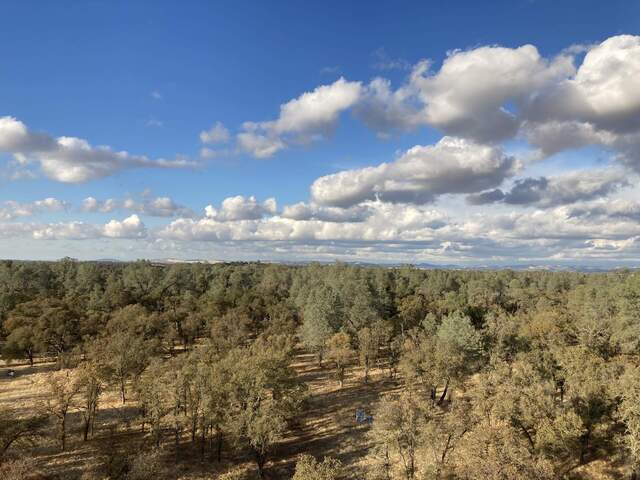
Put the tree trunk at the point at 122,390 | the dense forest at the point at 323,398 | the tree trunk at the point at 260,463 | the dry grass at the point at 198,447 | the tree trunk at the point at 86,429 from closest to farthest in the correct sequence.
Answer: the dense forest at the point at 323,398
the tree trunk at the point at 260,463
the dry grass at the point at 198,447
the tree trunk at the point at 86,429
the tree trunk at the point at 122,390

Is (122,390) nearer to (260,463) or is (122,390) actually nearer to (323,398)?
(260,463)

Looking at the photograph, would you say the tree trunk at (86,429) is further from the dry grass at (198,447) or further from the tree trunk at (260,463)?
the tree trunk at (260,463)

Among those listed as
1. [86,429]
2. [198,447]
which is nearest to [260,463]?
[198,447]

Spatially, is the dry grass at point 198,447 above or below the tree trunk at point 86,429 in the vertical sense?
below

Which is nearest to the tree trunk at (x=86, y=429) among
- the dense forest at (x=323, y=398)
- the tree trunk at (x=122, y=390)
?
the dense forest at (x=323, y=398)

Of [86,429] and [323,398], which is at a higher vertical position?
[86,429]

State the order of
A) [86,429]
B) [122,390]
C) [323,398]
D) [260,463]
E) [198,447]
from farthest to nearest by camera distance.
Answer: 1. [323,398]
2. [122,390]
3. [198,447]
4. [86,429]
5. [260,463]

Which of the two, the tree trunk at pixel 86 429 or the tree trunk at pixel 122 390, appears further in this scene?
the tree trunk at pixel 122 390

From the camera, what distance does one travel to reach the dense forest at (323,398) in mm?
32562

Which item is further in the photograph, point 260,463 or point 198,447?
point 198,447

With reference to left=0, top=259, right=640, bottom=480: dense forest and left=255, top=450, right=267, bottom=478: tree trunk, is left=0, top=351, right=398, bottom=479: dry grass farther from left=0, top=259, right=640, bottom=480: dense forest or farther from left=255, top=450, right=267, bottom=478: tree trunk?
left=255, top=450, right=267, bottom=478: tree trunk

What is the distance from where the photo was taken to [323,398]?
Result: 60531mm

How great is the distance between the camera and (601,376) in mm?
39406

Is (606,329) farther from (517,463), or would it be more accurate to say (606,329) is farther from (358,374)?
(517,463)
